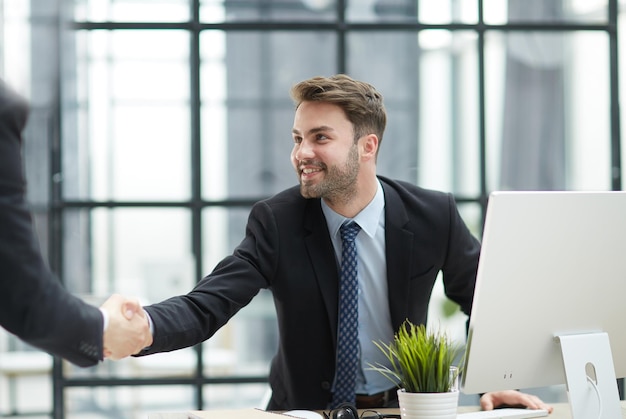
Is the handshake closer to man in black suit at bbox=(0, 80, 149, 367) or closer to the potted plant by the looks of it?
man in black suit at bbox=(0, 80, 149, 367)

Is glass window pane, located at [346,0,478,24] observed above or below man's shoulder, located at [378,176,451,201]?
above

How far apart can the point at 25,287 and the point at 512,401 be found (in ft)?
4.65

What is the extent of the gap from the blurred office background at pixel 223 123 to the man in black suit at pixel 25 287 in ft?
6.19

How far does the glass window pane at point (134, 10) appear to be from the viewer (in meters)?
4.02

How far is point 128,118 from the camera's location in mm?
4090

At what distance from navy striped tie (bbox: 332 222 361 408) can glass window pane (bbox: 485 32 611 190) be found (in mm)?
1702

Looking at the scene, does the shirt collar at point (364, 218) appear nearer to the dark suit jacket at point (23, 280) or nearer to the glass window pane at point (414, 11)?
the dark suit jacket at point (23, 280)

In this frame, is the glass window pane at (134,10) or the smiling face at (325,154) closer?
the smiling face at (325,154)

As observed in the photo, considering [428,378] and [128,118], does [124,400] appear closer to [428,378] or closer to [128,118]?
[128,118]

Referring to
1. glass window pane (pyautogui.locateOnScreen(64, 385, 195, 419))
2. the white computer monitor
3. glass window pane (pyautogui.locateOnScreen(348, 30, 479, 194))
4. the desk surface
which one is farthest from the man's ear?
glass window pane (pyautogui.locateOnScreen(64, 385, 195, 419))

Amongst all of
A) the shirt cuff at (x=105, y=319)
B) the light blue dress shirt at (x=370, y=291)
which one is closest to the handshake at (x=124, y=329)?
the shirt cuff at (x=105, y=319)

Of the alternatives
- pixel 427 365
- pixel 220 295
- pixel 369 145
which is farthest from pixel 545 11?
pixel 427 365

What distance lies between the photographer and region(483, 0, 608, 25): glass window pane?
416 centimetres

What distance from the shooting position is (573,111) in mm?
4258
